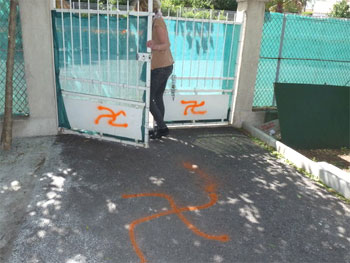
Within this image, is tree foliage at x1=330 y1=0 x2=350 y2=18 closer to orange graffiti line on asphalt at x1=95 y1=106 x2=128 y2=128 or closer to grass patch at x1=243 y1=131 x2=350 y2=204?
grass patch at x1=243 y1=131 x2=350 y2=204

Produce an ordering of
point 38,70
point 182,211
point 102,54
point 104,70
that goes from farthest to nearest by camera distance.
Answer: point 38,70
point 104,70
point 102,54
point 182,211

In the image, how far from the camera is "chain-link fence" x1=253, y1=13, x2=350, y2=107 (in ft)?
19.8

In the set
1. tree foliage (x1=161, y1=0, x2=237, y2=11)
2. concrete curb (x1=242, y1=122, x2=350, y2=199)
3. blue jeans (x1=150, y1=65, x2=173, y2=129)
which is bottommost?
concrete curb (x1=242, y1=122, x2=350, y2=199)

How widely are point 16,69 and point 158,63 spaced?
7.46 ft

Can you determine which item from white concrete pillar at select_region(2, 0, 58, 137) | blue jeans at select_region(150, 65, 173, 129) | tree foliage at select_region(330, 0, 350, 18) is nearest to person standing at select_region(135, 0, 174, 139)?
blue jeans at select_region(150, 65, 173, 129)

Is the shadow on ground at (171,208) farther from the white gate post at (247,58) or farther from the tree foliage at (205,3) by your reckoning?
the tree foliage at (205,3)

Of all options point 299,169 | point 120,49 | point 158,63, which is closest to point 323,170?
point 299,169

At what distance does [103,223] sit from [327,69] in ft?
19.0

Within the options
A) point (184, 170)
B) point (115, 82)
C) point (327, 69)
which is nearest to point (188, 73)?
point (115, 82)

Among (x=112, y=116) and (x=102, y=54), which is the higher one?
(x=102, y=54)

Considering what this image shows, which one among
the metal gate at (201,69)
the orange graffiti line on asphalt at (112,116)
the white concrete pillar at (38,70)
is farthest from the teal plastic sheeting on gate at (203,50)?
the white concrete pillar at (38,70)

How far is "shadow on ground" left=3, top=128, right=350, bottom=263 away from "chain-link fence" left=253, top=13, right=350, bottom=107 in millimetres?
2069

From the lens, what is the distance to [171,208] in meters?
3.42

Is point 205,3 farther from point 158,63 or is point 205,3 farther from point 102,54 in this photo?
point 102,54
